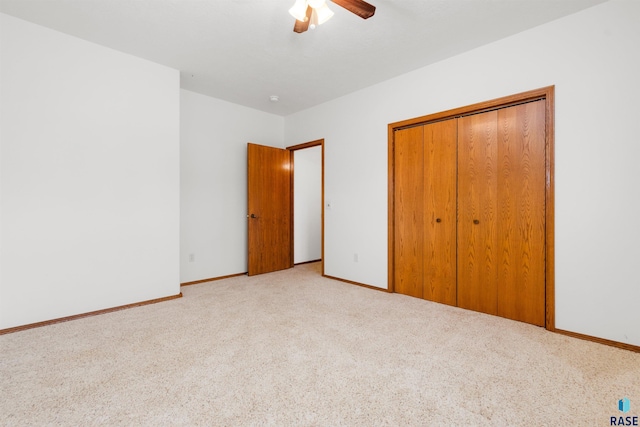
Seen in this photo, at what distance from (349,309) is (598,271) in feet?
6.75

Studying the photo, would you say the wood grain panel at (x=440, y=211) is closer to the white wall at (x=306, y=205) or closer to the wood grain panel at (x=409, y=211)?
the wood grain panel at (x=409, y=211)

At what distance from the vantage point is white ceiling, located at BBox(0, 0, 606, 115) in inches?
89.7

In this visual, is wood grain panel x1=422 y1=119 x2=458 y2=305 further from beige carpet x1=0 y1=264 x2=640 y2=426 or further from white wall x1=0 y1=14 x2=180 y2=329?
white wall x1=0 y1=14 x2=180 y2=329

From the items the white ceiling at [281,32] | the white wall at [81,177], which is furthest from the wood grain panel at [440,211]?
the white wall at [81,177]

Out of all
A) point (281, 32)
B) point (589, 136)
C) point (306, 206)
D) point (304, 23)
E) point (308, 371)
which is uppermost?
point (281, 32)

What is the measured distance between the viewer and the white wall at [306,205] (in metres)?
5.48

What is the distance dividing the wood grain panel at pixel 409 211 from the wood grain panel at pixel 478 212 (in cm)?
44

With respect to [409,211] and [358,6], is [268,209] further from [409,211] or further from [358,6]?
[358,6]

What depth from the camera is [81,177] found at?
2.78 meters

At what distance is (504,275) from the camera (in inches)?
107

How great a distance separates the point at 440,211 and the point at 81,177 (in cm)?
361

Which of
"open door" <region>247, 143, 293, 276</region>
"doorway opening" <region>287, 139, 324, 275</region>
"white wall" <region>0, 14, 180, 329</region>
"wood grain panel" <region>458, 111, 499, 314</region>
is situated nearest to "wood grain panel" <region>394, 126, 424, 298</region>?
"wood grain panel" <region>458, 111, 499, 314</region>

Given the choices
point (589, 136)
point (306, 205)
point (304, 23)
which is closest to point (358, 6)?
point (304, 23)

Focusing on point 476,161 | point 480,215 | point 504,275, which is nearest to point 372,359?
point 504,275
